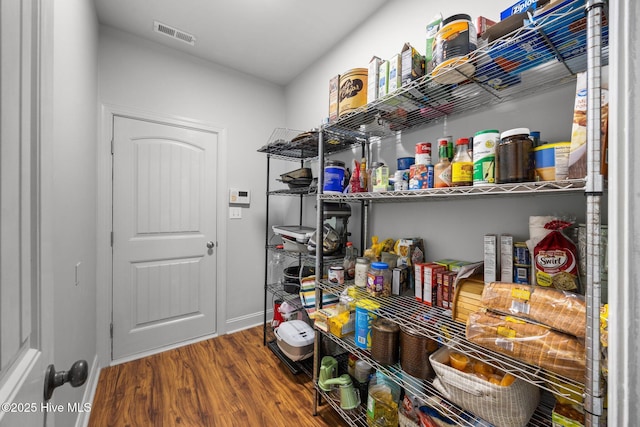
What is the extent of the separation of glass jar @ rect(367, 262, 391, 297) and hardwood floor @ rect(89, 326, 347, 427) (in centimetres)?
86

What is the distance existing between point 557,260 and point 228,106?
8.84ft

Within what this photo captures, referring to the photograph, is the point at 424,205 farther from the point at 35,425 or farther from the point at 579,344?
the point at 35,425

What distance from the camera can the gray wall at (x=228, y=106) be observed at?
83.4 inches

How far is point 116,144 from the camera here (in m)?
2.11

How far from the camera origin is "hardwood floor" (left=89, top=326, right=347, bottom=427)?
1.55 metres

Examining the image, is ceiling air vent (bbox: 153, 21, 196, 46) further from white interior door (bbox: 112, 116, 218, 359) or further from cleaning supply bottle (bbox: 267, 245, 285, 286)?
cleaning supply bottle (bbox: 267, 245, 285, 286)

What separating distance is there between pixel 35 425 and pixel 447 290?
1.31m

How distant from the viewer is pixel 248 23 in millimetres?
1979

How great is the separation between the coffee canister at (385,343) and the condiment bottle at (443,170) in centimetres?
68

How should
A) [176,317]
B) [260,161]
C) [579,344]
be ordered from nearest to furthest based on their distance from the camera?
[579,344] → [176,317] → [260,161]

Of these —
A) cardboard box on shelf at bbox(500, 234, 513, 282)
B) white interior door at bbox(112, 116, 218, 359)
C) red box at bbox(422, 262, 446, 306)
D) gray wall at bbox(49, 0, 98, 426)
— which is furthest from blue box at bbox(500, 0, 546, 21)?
white interior door at bbox(112, 116, 218, 359)

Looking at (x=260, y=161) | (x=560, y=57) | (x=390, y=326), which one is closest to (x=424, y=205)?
(x=390, y=326)

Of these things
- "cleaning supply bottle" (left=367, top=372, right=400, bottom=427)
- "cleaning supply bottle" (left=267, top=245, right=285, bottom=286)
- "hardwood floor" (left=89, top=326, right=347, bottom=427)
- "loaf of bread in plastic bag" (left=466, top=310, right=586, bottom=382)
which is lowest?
"hardwood floor" (left=89, top=326, right=347, bottom=427)

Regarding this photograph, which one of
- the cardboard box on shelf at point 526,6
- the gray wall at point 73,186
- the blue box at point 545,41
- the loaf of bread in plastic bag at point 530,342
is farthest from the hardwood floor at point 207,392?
the cardboard box on shelf at point 526,6
